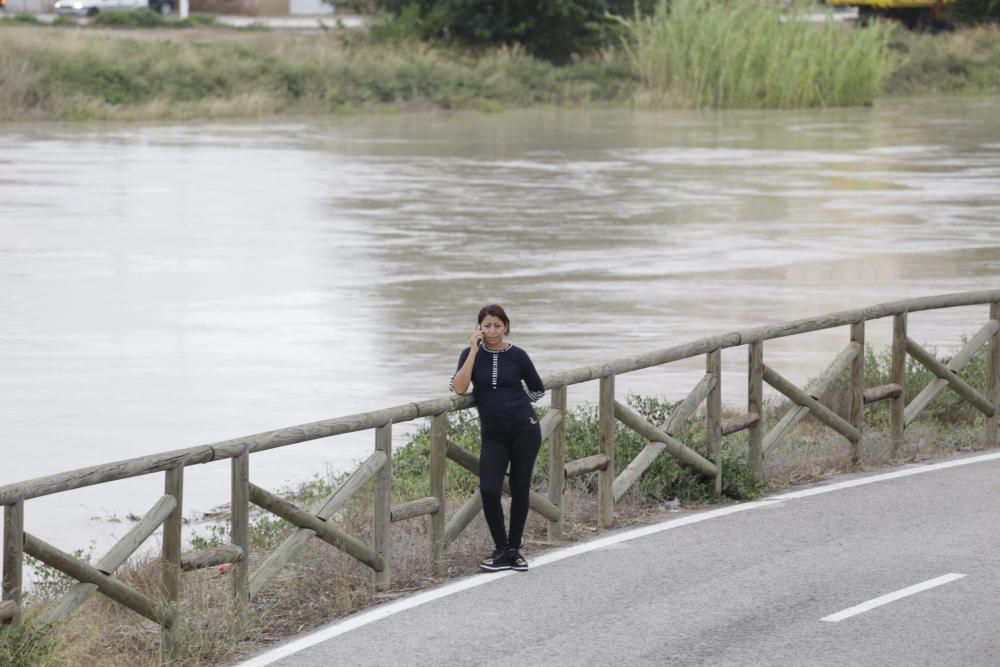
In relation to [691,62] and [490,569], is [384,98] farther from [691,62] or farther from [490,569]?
[490,569]

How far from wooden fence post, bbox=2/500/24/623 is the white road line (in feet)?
12.9

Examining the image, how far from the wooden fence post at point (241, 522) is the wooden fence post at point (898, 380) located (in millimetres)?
6189

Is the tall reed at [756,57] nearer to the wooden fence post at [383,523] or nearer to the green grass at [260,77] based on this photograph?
the green grass at [260,77]

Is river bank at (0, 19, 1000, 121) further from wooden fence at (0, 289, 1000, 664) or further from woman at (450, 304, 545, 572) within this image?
woman at (450, 304, 545, 572)

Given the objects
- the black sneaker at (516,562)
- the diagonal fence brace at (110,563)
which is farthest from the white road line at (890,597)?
the diagonal fence brace at (110,563)

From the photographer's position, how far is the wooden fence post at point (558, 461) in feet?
37.4

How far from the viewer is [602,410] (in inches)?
461

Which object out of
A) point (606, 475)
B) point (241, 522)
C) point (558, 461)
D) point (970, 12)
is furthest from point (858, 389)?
point (970, 12)

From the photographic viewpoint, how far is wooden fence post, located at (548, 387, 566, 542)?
37.4 ft

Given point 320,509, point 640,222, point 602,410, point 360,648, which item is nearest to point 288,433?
point 320,509

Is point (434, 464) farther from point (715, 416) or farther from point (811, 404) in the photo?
point (811, 404)

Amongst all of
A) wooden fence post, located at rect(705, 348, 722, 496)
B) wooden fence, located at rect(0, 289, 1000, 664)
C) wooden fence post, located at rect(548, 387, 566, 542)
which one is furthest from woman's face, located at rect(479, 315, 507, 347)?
wooden fence post, located at rect(705, 348, 722, 496)

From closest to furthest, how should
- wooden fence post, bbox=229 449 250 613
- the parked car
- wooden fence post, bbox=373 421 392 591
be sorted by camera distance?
wooden fence post, bbox=229 449 250 613 < wooden fence post, bbox=373 421 392 591 < the parked car

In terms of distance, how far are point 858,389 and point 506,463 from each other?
4.11 m
